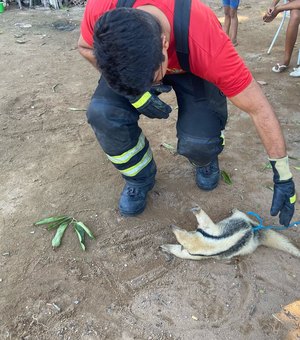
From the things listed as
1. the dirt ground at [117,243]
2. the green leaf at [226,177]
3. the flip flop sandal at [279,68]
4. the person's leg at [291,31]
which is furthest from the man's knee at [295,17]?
the green leaf at [226,177]

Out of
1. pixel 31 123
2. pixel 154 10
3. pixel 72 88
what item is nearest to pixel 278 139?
pixel 154 10

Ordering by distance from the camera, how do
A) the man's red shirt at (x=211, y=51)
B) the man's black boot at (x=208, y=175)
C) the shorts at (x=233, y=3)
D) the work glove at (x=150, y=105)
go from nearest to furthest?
the man's red shirt at (x=211, y=51) < the work glove at (x=150, y=105) < the man's black boot at (x=208, y=175) < the shorts at (x=233, y=3)

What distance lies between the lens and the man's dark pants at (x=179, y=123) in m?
2.40

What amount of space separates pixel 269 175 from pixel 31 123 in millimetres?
2217

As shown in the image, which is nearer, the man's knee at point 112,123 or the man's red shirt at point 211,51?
the man's red shirt at point 211,51

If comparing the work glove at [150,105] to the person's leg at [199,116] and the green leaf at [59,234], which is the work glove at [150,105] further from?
the green leaf at [59,234]

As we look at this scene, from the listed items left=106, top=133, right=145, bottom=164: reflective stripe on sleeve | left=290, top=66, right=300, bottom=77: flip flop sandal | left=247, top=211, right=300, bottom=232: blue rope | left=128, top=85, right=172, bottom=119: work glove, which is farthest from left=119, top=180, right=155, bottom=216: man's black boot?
left=290, top=66, right=300, bottom=77: flip flop sandal

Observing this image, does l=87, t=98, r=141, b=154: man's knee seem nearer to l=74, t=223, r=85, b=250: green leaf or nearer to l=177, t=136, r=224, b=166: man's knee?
l=177, t=136, r=224, b=166: man's knee

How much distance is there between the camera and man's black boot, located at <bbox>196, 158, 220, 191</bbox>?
9.18ft

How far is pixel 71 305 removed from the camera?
6.99 feet

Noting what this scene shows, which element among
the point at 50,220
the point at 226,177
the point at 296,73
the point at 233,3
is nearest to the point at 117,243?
the point at 50,220

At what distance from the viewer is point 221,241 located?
7.75 feet

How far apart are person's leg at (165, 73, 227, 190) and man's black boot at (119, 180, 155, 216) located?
397 mm

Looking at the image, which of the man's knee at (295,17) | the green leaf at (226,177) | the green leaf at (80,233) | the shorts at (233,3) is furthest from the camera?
the shorts at (233,3)
